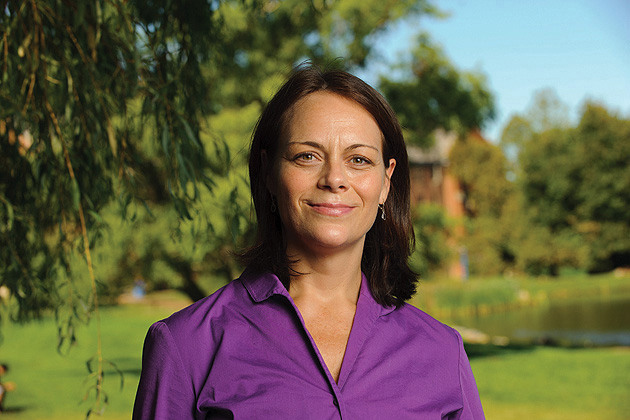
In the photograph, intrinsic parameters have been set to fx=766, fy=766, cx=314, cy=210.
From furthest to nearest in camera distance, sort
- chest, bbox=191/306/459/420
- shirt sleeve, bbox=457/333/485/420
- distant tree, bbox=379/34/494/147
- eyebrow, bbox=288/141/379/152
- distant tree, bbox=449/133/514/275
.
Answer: distant tree, bbox=449/133/514/275, distant tree, bbox=379/34/494/147, shirt sleeve, bbox=457/333/485/420, eyebrow, bbox=288/141/379/152, chest, bbox=191/306/459/420

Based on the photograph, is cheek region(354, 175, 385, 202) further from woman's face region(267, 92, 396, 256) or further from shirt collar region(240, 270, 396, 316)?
shirt collar region(240, 270, 396, 316)

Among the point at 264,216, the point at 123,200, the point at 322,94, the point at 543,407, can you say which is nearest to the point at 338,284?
the point at 264,216

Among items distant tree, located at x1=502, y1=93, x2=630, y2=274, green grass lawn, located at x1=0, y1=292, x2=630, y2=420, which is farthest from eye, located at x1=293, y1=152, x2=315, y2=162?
distant tree, located at x1=502, y1=93, x2=630, y2=274

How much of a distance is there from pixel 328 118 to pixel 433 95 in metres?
13.0

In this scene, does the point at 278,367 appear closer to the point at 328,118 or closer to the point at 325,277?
the point at 325,277

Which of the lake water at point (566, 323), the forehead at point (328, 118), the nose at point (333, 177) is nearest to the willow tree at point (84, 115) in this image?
the forehead at point (328, 118)

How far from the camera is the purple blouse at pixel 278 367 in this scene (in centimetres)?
165

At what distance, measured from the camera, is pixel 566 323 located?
2792 cm

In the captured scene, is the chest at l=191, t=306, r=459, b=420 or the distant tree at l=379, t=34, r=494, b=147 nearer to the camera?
the chest at l=191, t=306, r=459, b=420

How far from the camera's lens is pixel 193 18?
3.58 meters

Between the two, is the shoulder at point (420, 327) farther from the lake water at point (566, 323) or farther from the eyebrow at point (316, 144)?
the lake water at point (566, 323)

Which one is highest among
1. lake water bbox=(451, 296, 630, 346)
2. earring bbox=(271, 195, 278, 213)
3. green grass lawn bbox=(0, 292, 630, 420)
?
earring bbox=(271, 195, 278, 213)

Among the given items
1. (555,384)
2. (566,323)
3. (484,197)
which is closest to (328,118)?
(555,384)

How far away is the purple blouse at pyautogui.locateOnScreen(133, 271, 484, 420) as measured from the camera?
165cm
